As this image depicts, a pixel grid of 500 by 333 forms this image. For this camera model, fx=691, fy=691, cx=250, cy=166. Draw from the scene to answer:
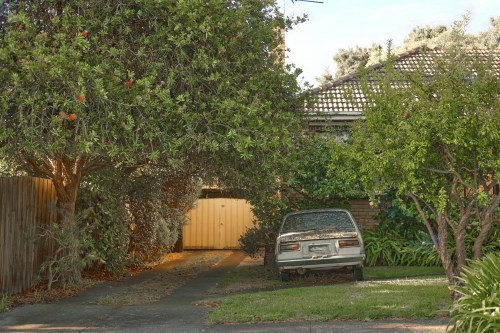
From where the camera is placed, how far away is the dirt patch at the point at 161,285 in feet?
40.9

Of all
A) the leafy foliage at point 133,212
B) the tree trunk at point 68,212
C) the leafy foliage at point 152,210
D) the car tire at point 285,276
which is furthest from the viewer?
the leafy foliage at point 152,210

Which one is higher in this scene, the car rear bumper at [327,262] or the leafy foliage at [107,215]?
the leafy foliage at [107,215]

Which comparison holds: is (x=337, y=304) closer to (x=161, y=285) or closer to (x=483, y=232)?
(x=483, y=232)

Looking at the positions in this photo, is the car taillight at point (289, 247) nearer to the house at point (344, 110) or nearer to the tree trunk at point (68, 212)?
the house at point (344, 110)

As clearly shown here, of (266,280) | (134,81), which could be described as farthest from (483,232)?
(266,280)

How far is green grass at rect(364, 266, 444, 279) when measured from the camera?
15.5m

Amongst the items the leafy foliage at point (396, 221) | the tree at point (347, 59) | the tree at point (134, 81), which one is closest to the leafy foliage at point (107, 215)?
the tree at point (134, 81)

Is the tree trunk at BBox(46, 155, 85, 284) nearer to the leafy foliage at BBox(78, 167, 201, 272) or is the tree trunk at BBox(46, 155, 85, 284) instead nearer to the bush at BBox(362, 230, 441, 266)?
the leafy foliage at BBox(78, 167, 201, 272)

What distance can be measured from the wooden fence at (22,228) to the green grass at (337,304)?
374cm

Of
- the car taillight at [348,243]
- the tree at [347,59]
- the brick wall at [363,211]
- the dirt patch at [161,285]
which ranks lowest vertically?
the dirt patch at [161,285]

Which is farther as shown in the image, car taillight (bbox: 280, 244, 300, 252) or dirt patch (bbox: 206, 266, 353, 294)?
dirt patch (bbox: 206, 266, 353, 294)

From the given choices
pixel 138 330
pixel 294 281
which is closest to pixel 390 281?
pixel 294 281

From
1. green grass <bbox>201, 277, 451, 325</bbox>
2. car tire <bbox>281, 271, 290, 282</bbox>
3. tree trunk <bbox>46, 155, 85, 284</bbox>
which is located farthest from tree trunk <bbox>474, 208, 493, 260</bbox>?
tree trunk <bbox>46, 155, 85, 284</bbox>

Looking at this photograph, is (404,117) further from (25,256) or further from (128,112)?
(25,256)
